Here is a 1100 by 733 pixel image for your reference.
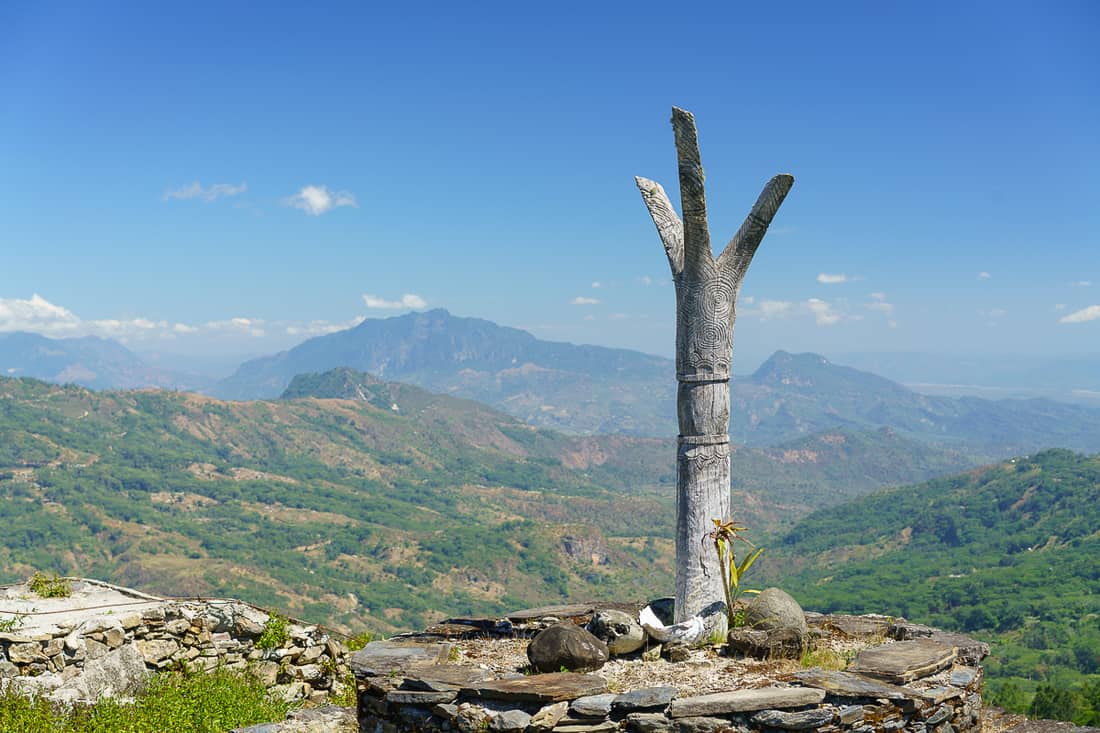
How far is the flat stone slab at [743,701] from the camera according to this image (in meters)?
8.68

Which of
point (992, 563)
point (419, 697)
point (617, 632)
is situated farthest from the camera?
point (992, 563)

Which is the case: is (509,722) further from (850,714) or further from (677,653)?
(850,714)

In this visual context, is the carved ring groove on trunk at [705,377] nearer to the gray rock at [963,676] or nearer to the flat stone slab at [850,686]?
the flat stone slab at [850,686]

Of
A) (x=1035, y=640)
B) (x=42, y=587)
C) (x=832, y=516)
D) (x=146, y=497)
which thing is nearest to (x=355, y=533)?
(x=146, y=497)

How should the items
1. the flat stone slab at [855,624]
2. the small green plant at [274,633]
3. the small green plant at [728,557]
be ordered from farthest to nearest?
the small green plant at [274,633]
the flat stone slab at [855,624]
the small green plant at [728,557]

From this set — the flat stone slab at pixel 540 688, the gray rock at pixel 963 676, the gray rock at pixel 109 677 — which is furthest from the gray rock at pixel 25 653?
the gray rock at pixel 963 676

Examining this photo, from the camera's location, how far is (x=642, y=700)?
883cm

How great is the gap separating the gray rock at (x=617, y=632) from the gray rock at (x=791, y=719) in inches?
95.7

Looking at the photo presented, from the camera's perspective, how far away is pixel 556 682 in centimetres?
938

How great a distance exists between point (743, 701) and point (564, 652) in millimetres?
2291

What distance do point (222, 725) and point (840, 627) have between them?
883 centimetres

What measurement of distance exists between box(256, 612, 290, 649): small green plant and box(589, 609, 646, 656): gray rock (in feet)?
21.1

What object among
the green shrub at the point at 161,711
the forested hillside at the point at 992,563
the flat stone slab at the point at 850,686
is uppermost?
the flat stone slab at the point at 850,686

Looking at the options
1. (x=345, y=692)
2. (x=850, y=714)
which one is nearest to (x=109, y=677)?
(x=345, y=692)
